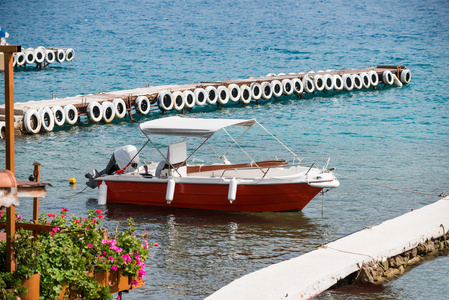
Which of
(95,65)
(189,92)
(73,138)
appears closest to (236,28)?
(95,65)

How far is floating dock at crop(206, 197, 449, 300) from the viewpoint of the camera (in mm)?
10117

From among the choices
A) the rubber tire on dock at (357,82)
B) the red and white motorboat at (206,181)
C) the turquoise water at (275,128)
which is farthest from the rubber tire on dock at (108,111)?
the rubber tire on dock at (357,82)

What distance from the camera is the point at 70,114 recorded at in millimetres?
30969

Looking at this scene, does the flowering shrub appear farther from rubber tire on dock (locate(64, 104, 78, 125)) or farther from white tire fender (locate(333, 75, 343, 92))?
white tire fender (locate(333, 75, 343, 92))

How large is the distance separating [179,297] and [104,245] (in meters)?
3.20

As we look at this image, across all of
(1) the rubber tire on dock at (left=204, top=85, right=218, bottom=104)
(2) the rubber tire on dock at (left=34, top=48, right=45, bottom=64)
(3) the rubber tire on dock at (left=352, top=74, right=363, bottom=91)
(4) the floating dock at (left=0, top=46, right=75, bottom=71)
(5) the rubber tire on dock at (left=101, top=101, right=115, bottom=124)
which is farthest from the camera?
(2) the rubber tire on dock at (left=34, top=48, right=45, bottom=64)

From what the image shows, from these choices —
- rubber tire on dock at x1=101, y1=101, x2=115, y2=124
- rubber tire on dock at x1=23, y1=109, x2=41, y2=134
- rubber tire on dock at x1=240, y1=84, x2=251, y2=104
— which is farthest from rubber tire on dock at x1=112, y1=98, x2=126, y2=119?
rubber tire on dock at x1=240, y1=84, x2=251, y2=104

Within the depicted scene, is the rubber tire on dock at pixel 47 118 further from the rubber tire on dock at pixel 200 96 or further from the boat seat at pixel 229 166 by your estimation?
the boat seat at pixel 229 166

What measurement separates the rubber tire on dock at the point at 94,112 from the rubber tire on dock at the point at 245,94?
9.82 metres

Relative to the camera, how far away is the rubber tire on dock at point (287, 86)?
41.2m

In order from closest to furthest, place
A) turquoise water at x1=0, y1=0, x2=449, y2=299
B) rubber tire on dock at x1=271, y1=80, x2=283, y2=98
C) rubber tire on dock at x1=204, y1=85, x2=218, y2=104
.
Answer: turquoise water at x1=0, y1=0, x2=449, y2=299, rubber tire on dock at x1=204, y1=85, x2=218, y2=104, rubber tire on dock at x1=271, y1=80, x2=283, y2=98

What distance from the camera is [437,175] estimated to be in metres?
22.9

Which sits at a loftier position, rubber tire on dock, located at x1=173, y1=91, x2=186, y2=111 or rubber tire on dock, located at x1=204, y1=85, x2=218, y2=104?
rubber tire on dock, located at x1=204, y1=85, x2=218, y2=104

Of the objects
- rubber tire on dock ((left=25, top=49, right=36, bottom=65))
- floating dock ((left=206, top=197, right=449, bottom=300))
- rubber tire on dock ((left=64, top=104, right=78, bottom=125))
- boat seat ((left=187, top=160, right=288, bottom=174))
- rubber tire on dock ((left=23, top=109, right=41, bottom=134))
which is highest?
rubber tire on dock ((left=25, top=49, right=36, bottom=65))
